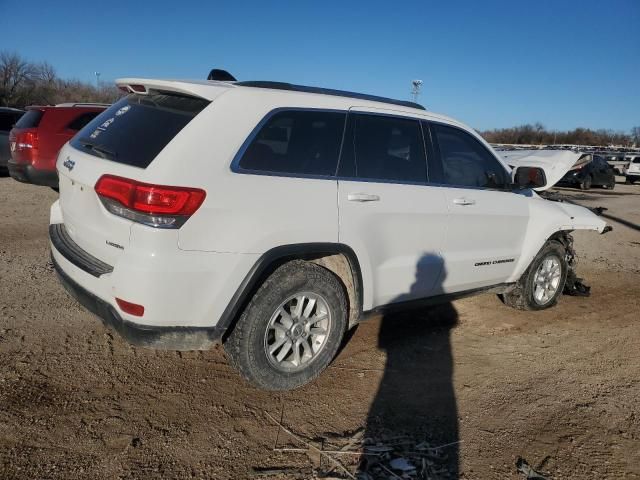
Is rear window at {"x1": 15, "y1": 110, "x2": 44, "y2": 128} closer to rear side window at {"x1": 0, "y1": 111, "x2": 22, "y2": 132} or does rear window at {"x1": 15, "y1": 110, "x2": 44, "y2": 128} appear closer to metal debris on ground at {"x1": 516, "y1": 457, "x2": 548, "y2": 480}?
rear side window at {"x1": 0, "y1": 111, "x2": 22, "y2": 132}

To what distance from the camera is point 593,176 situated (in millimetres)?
22688

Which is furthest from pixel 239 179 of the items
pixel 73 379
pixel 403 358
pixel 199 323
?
pixel 403 358

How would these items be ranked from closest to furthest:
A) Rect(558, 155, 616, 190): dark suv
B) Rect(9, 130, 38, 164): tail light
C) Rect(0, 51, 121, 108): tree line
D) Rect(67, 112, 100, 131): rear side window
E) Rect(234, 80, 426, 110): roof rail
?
Rect(234, 80, 426, 110): roof rail, Rect(9, 130, 38, 164): tail light, Rect(67, 112, 100, 131): rear side window, Rect(558, 155, 616, 190): dark suv, Rect(0, 51, 121, 108): tree line

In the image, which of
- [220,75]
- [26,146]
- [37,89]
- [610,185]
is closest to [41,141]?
[26,146]

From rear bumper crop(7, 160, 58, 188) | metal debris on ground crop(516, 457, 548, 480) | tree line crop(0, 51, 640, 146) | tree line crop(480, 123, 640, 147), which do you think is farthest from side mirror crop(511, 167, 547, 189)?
tree line crop(480, 123, 640, 147)

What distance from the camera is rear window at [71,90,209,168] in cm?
287

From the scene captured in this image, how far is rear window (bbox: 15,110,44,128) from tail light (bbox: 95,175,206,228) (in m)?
7.49

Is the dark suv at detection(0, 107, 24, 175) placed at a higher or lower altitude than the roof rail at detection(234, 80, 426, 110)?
lower

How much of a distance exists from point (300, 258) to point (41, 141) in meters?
7.33

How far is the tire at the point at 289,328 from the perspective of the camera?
3055 millimetres

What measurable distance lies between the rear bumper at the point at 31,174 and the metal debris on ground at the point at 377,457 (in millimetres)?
7410

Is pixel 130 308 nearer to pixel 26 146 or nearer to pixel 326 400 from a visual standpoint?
pixel 326 400

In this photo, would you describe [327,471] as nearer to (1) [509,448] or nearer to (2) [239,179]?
(1) [509,448]

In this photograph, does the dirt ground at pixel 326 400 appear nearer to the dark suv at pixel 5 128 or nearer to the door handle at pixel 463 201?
the door handle at pixel 463 201
